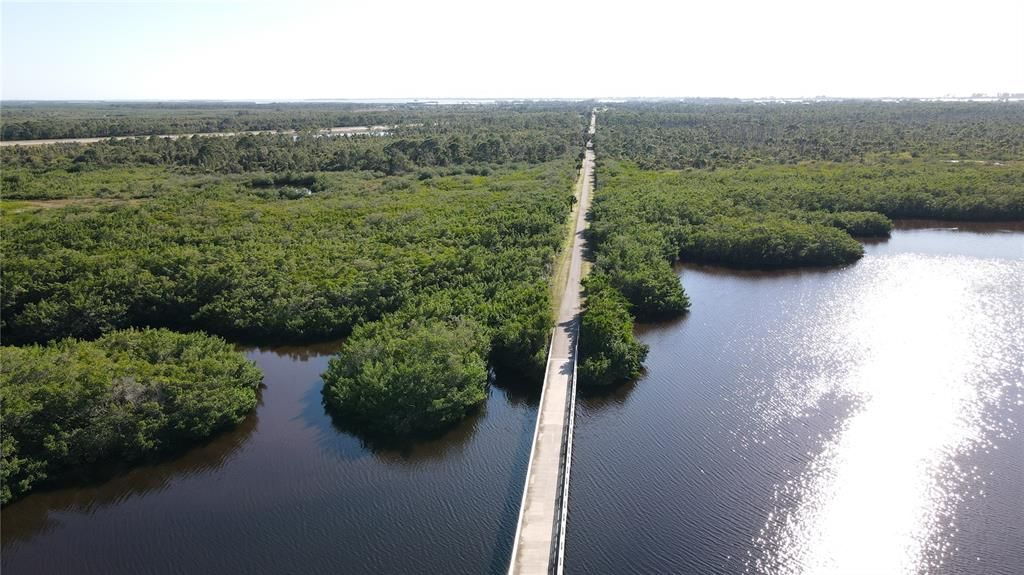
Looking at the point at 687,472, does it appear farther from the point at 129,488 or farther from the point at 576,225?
the point at 576,225

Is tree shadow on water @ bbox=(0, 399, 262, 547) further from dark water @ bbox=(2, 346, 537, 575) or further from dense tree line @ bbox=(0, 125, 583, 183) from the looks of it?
dense tree line @ bbox=(0, 125, 583, 183)

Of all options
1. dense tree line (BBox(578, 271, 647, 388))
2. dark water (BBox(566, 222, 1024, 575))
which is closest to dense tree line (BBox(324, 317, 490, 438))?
dense tree line (BBox(578, 271, 647, 388))

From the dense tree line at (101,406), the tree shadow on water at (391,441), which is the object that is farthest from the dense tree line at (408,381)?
the dense tree line at (101,406)

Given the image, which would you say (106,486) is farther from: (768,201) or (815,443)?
(768,201)

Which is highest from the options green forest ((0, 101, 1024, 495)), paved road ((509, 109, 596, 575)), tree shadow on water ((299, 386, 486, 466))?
green forest ((0, 101, 1024, 495))

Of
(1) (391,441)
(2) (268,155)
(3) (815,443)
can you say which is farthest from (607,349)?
(2) (268,155)

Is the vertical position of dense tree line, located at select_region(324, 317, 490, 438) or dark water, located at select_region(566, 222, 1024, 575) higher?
dense tree line, located at select_region(324, 317, 490, 438)
